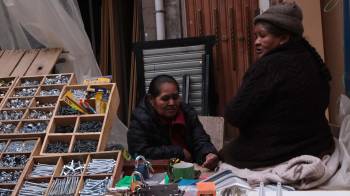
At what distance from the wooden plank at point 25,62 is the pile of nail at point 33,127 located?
687 millimetres

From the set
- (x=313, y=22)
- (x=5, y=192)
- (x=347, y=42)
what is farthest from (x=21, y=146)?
(x=313, y=22)

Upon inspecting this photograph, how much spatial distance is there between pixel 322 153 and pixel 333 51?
1435 millimetres

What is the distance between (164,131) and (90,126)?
0.54 m

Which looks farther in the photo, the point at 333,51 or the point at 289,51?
the point at 333,51

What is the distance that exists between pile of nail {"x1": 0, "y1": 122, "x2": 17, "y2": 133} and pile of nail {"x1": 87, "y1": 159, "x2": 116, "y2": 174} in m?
0.54

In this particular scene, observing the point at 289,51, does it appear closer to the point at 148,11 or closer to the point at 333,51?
the point at 333,51

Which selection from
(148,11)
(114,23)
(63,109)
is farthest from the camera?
(114,23)

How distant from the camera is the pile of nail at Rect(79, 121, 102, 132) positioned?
6.57ft

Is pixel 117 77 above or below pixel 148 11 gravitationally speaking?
below

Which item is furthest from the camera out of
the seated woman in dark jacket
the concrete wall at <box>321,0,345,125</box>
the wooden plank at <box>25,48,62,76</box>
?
the concrete wall at <box>321,0,345,125</box>

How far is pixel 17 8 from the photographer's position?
3018 mm

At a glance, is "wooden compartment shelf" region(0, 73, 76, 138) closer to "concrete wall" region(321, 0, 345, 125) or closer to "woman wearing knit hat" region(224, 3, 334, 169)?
"woman wearing knit hat" region(224, 3, 334, 169)

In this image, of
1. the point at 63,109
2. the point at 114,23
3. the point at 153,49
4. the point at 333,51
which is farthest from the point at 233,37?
the point at 63,109

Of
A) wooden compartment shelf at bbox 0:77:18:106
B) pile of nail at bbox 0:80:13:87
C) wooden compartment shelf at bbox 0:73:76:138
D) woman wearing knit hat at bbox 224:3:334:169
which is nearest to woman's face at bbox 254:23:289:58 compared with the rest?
woman wearing knit hat at bbox 224:3:334:169
